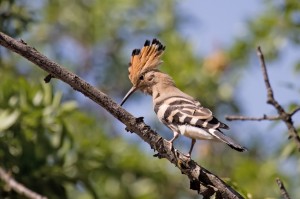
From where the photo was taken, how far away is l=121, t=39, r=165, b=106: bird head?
3.56 meters

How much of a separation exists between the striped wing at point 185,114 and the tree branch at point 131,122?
1.43 ft

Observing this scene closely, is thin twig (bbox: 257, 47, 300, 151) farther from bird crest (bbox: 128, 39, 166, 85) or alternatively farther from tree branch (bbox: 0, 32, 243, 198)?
bird crest (bbox: 128, 39, 166, 85)

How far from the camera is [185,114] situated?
119 inches

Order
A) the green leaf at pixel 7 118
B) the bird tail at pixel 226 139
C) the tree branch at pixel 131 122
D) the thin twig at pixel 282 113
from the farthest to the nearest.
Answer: the green leaf at pixel 7 118
the bird tail at pixel 226 139
the thin twig at pixel 282 113
the tree branch at pixel 131 122

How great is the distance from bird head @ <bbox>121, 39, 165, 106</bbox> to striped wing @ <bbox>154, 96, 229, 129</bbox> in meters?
0.35

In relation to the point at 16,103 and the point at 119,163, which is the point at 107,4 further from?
the point at 16,103

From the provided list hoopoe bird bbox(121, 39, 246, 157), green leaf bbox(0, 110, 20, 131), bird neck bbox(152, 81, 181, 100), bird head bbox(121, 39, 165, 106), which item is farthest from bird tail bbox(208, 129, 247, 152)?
green leaf bbox(0, 110, 20, 131)

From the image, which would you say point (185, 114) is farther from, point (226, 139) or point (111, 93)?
point (111, 93)

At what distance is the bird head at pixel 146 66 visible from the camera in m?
3.56

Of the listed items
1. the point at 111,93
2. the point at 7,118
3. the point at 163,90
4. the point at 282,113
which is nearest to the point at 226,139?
the point at 282,113

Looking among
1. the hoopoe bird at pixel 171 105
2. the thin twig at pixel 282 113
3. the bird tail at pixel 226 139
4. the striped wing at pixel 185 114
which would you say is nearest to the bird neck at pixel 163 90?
the hoopoe bird at pixel 171 105

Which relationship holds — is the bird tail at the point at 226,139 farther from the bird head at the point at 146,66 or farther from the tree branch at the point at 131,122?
the bird head at the point at 146,66

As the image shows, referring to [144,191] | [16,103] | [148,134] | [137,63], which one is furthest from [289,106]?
[144,191]

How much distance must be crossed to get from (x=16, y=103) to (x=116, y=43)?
3.07 m
